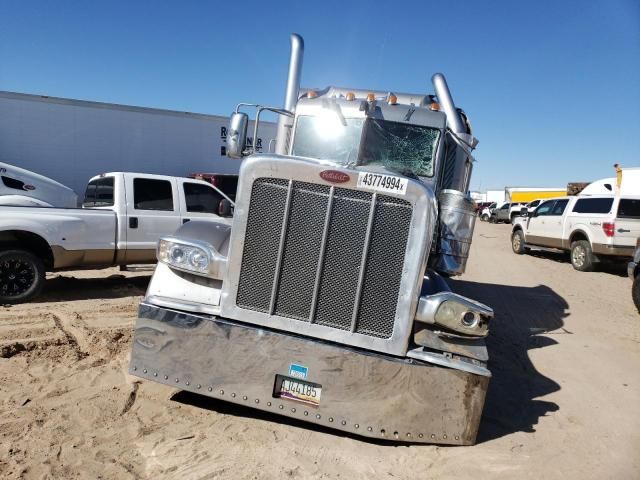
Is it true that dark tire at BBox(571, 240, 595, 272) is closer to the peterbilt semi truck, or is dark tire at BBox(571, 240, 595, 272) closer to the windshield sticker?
the peterbilt semi truck

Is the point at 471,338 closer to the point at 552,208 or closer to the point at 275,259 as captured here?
the point at 275,259

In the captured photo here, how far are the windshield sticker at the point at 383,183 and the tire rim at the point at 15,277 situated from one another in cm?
559

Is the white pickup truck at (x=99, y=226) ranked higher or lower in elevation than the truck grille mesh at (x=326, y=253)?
lower

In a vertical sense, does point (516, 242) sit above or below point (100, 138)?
below

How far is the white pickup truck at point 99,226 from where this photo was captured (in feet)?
22.6

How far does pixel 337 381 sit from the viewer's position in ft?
11.4

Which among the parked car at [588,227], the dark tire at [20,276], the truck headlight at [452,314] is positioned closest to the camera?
the truck headlight at [452,314]

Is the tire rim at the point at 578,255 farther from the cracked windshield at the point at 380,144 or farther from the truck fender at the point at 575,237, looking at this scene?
the cracked windshield at the point at 380,144

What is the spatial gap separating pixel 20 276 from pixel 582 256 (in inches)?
529

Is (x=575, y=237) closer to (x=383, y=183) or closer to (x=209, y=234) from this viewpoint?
(x=383, y=183)

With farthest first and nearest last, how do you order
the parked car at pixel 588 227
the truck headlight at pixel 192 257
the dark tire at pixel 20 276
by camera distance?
the parked car at pixel 588 227, the dark tire at pixel 20 276, the truck headlight at pixel 192 257

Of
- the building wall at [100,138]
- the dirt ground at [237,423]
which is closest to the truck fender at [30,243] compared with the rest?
the dirt ground at [237,423]

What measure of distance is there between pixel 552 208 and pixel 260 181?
14.7 meters

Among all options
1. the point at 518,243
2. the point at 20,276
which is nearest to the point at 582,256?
the point at 518,243
